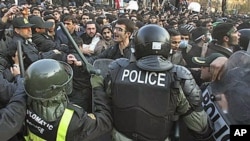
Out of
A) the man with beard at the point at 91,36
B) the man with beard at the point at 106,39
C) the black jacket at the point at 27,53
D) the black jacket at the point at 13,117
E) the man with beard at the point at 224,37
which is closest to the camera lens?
the black jacket at the point at 13,117

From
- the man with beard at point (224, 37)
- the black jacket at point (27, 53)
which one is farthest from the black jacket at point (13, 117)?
the man with beard at point (224, 37)

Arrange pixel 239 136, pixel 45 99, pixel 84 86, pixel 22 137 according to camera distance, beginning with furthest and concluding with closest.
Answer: pixel 84 86 → pixel 22 137 → pixel 45 99 → pixel 239 136

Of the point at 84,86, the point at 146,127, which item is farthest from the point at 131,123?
the point at 84,86

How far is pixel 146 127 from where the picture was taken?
2.18m

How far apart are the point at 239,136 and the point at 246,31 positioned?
9.49 ft

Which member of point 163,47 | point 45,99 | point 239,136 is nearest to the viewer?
point 239,136

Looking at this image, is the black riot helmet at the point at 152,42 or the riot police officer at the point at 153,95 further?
the black riot helmet at the point at 152,42

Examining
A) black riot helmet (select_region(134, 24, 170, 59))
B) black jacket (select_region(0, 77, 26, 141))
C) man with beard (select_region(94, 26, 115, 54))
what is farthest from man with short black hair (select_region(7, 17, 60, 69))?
black riot helmet (select_region(134, 24, 170, 59))

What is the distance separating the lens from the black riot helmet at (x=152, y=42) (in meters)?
2.25

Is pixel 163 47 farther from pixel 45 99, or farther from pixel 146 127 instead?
pixel 45 99

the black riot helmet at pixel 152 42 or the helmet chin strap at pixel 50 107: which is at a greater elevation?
the black riot helmet at pixel 152 42

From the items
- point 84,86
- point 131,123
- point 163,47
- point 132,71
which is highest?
point 163,47

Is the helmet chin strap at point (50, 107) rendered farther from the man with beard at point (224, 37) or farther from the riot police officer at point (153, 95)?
the man with beard at point (224, 37)

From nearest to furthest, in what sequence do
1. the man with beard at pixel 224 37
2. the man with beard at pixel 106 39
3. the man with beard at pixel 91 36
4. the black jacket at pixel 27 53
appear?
the black jacket at pixel 27 53 → the man with beard at pixel 224 37 → the man with beard at pixel 106 39 → the man with beard at pixel 91 36
